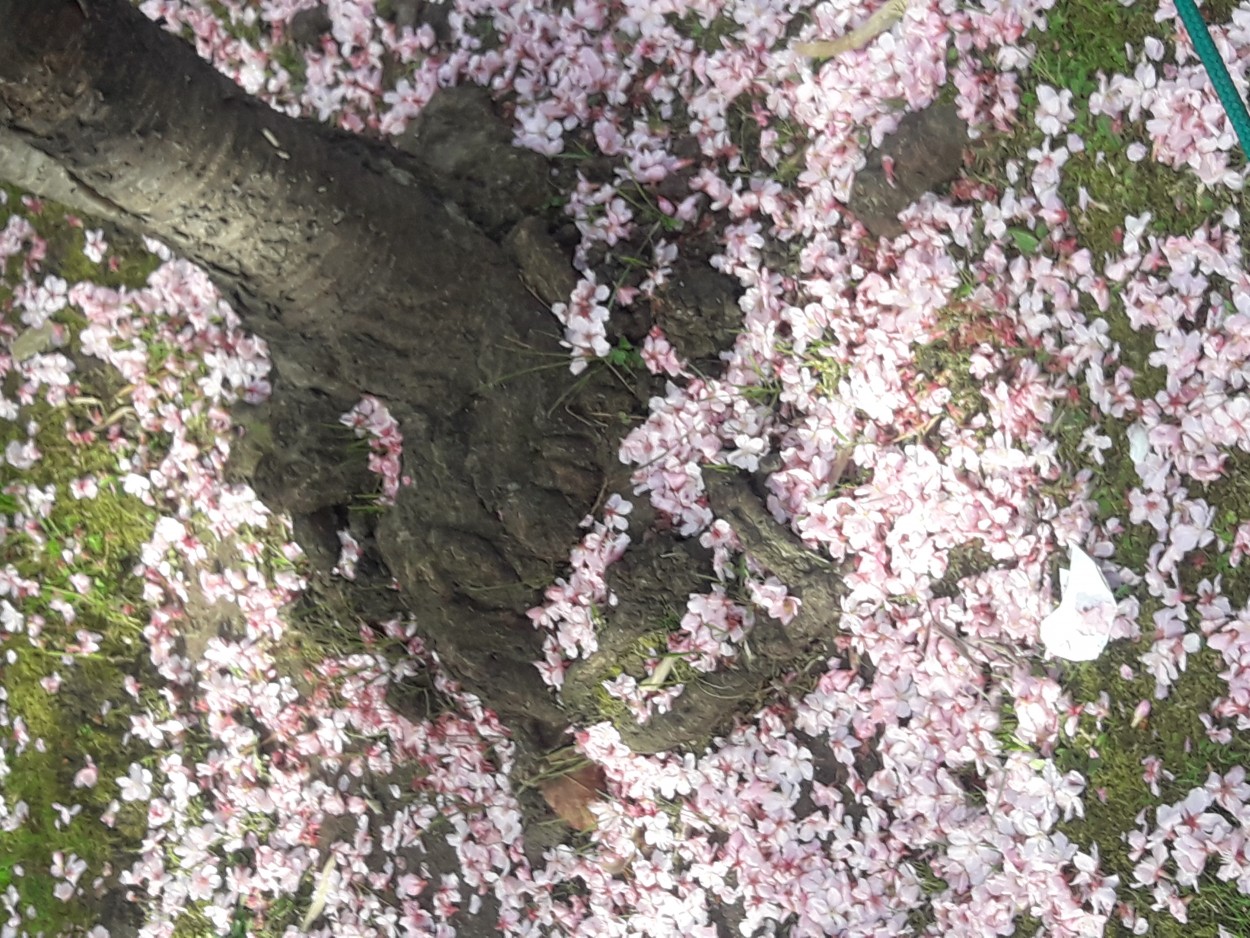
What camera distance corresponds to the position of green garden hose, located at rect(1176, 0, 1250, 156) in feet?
6.61

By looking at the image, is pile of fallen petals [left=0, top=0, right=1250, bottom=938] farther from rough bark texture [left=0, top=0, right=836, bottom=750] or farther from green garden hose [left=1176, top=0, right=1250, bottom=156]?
green garden hose [left=1176, top=0, right=1250, bottom=156]

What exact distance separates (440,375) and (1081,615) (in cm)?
208

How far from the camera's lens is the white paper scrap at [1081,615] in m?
2.62

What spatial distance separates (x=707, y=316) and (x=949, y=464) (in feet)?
2.89

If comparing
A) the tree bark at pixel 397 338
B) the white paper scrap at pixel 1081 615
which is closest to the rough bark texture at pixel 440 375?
the tree bark at pixel 397 338

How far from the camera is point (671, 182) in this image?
3.15m

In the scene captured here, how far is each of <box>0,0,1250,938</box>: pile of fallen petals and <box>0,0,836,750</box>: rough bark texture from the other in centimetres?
11

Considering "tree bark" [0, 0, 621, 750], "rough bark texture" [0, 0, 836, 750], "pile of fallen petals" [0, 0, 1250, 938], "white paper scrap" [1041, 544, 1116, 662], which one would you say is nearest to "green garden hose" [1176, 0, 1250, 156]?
"pile of fallen petals" [0, 0, 1250, 938]

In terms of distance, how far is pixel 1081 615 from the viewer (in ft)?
8.61

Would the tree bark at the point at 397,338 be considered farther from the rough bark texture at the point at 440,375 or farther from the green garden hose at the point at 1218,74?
the green garden hose at the point at 1218,74

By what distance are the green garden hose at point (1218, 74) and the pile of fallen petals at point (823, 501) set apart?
1.91ft

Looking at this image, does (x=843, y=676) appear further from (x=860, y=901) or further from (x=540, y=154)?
(x=540, y=154)

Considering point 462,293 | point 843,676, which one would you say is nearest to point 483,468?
point 462,293

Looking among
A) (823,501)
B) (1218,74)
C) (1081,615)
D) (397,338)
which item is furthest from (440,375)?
(1218,74)
